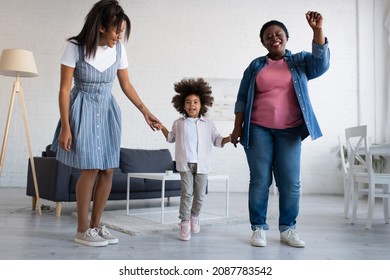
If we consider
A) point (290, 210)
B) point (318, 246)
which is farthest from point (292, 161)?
point (318, 246)

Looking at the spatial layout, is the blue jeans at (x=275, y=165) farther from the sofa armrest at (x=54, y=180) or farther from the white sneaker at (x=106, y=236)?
the sofa armrest at (x=54, y=180)

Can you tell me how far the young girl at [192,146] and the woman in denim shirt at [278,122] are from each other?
1.04 feet

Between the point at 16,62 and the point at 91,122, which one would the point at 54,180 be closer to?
the point at 16,62

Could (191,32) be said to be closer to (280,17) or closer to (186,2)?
(186,2)

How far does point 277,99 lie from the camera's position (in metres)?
2.08

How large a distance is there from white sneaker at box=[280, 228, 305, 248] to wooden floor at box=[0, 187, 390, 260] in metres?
0.04

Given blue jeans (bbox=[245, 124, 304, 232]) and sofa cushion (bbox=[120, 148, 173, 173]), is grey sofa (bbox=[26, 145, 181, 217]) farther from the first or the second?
blue jeans (bbox=[245, 124, 304, 232])

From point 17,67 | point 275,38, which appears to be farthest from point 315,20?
point 17,67

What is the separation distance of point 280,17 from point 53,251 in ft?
18.8

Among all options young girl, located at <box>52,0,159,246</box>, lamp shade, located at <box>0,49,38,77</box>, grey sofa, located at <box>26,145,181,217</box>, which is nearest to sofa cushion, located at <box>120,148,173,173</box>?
grey sofa, located at <box>26,145,181,217</box>

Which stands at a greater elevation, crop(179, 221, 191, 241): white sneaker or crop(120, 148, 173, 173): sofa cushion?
crop(120, 148, 173, 173): sofa cushion

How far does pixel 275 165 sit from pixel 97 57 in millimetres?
1224

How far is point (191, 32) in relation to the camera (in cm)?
629

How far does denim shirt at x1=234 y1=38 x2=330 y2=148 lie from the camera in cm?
201
